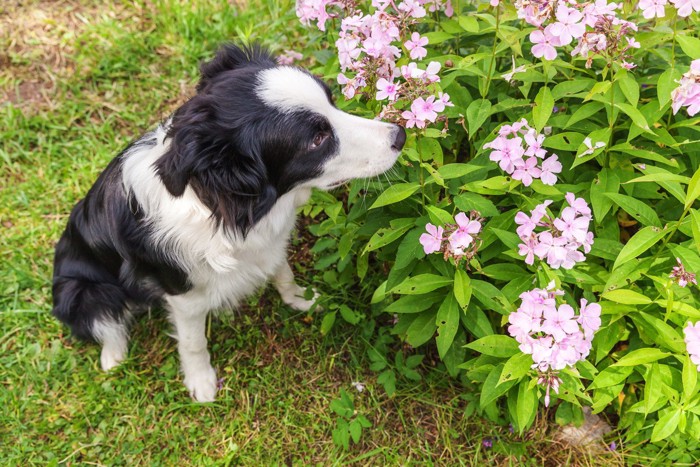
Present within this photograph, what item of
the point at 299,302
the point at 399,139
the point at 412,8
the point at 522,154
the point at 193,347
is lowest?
the point at 299,302

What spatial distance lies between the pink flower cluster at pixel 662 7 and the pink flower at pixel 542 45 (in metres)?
0.27

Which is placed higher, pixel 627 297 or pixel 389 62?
pixel 389 62

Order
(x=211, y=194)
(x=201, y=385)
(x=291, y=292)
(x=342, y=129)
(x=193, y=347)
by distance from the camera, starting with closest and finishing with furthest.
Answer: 1. (x=211, y=194)
2. (x=342, y=129)
3. (x=193, y=347)
4. (x=201, y=385)
5. (x=291, y=292)

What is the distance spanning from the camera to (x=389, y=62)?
2.04m

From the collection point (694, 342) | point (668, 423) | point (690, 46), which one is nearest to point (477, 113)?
point (690, 46)

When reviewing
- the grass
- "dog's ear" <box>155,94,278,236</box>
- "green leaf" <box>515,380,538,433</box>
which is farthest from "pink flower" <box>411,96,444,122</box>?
the grass

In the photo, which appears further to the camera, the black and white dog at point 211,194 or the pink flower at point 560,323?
the black and white dog at point 211,194

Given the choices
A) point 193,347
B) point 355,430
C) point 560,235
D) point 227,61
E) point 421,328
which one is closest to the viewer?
point 560,235

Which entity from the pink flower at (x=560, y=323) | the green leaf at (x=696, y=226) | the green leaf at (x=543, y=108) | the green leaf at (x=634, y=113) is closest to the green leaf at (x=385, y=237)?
the green leaf at (x=543, y=108)

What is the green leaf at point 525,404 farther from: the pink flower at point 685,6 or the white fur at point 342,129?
the pink flower at point 685,6

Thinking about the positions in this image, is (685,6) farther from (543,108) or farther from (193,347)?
(193,347)

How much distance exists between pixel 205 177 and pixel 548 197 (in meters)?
1.21

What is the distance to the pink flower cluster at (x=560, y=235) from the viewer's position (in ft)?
5.66

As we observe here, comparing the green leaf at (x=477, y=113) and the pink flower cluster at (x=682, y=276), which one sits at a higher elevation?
the green leaf at (x=477, y=113)
